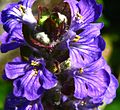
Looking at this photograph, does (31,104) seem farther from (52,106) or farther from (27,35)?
(27,35)

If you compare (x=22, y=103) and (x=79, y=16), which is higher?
(x=79, y=16)

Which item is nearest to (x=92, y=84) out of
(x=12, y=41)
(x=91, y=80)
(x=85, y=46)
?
(x=91, y=80)

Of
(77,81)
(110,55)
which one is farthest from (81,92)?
(110,55)

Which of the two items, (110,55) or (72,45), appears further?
(110,55)

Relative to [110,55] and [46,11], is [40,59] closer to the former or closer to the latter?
[46,11]

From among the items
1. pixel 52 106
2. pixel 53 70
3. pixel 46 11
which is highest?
pixel 46 11

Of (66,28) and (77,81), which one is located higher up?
(66,28)

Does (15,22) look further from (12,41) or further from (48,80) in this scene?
(48,80)

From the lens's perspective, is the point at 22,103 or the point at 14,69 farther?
the point at 22,103

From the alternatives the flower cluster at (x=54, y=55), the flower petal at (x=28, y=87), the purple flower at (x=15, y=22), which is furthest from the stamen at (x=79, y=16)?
the flower petal at (x=28, y=87)
